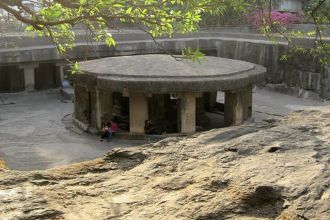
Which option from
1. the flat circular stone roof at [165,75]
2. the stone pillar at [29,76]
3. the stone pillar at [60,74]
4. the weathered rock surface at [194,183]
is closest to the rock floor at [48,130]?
the stone pillar at [29,76]

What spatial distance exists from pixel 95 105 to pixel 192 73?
135 inches

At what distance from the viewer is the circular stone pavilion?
13.4 meters

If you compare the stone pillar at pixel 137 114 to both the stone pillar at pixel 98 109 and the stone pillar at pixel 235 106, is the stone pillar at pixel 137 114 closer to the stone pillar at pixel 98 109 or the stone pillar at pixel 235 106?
the stone pillar at pixel 98 109

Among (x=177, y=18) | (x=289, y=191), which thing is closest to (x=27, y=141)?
(x=177, y=18)

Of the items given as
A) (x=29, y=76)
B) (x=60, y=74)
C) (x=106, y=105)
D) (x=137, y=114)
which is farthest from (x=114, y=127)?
(x=60, y=74)

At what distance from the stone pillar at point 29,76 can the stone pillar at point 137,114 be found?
28.1 ft

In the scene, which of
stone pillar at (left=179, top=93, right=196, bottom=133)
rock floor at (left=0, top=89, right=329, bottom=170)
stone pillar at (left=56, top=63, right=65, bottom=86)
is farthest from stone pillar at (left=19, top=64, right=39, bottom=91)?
stone pillar at (left=179, top=93, right=196, bottom=133)

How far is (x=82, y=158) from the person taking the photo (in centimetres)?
1196

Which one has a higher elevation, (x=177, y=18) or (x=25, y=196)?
(x=177, y=18)

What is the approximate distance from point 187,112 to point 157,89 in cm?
134

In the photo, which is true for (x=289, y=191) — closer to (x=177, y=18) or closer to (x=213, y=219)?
(x=213, y=219)

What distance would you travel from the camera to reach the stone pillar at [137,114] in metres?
13.8

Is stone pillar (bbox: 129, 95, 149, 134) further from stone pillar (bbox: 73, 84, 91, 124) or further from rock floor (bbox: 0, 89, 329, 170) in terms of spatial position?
stone pillar (bbox: 73, 84, 91, 124)

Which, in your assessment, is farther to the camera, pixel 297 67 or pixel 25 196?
pixel 297 67
